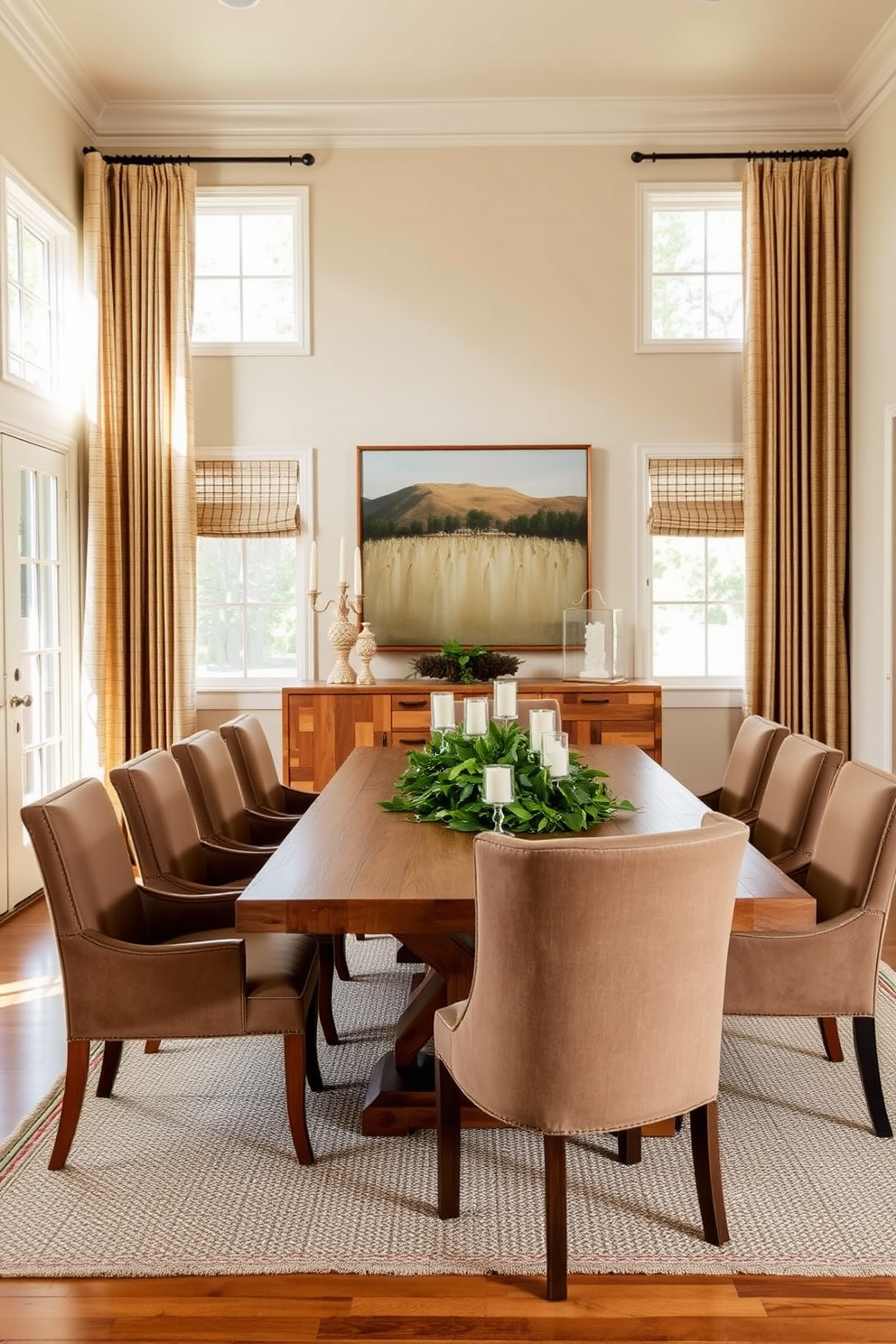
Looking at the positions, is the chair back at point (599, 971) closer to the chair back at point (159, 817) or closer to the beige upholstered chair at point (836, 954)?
the beige upholstered chair at point (836, 954)

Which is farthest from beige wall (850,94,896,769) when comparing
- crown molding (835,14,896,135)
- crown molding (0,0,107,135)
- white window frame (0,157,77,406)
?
white window frame (0,157,77,406)

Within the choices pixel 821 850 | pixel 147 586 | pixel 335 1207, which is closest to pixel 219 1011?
pixel 335 1207

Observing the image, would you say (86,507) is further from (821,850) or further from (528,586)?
(821,850)

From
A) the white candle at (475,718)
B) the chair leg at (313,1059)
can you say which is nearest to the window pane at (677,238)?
the white candle at (475,718)

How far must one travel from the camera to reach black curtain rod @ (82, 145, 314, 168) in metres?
5.43

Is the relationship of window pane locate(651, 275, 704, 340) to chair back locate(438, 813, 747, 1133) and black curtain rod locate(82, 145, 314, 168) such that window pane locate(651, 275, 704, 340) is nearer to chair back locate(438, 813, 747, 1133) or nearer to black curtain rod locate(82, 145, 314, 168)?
black curtain rod locate(82, 145, 314, 168)

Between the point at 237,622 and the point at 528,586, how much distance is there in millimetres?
1578

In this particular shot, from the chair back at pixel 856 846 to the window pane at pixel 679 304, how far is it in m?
3.64

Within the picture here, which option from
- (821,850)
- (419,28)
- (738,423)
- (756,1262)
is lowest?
(756,1262)

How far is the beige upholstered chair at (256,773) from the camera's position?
364 cm

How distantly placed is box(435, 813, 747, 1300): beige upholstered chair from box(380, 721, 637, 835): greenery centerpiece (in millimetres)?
613

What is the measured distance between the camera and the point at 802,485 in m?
5.46

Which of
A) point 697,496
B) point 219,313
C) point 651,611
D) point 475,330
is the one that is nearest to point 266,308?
point 219,313

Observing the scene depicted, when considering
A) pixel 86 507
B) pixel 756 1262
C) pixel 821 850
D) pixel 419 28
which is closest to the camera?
pixel 756 1262
